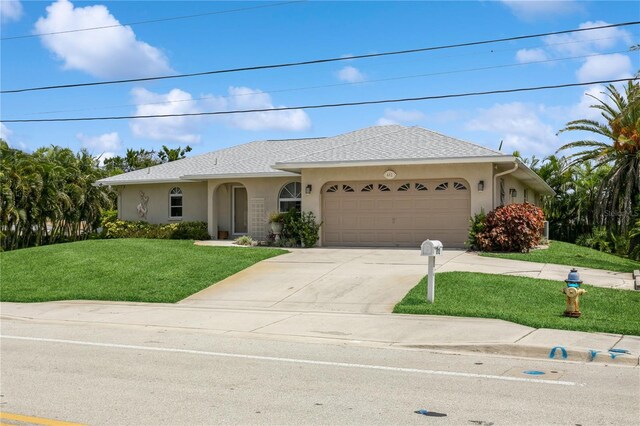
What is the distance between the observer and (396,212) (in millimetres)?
23141

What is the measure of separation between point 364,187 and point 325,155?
5.99ft

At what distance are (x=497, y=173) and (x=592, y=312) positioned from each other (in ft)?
35.6

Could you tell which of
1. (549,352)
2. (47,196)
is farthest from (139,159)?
(549,352)

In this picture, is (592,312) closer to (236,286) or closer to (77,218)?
(236,286)

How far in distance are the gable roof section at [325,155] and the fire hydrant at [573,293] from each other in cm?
971

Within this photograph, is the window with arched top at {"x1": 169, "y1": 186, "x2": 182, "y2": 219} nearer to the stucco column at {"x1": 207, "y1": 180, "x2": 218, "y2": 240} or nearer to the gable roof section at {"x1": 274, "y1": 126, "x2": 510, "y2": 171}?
the stucco column at {"x1": 207, "y1": 180, "x2": 218, "y2": 240}

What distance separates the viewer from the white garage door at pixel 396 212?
886 inches

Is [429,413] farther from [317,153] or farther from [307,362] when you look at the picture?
[317,153]

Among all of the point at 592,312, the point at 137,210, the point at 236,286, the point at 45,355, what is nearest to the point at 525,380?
the point at 592,312

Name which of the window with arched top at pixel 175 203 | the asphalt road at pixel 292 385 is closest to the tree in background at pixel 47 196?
the window with arched top at pixel 175 203

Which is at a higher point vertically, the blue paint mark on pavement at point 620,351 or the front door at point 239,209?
the front door at point 239,209

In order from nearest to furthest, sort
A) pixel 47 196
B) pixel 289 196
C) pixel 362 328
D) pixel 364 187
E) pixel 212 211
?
pixel 362 328, pixel 364 187, pixel 289 196, pixel 212 211, pixel 47 196

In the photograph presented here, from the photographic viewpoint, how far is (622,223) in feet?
96.0

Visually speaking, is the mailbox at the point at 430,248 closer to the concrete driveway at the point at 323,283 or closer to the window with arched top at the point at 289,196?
the concrete driveway at the point at 323,283
